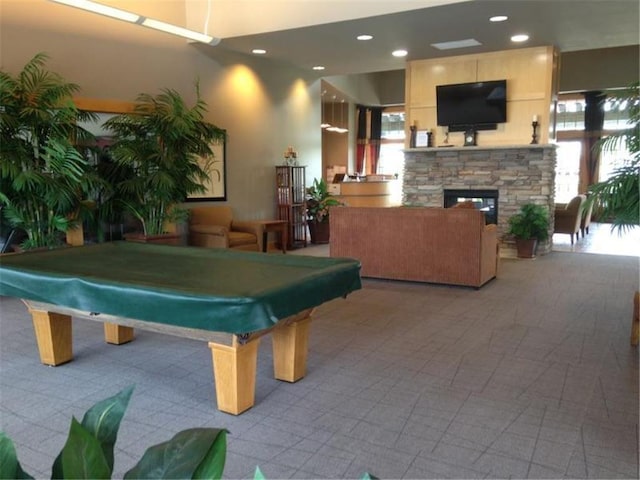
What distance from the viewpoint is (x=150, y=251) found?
13.1 ft

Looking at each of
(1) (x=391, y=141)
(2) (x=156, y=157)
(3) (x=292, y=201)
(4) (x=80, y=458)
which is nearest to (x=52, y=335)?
(2) (x=156, y=157)

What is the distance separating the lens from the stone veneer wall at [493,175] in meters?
8.16

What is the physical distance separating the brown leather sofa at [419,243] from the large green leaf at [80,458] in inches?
217

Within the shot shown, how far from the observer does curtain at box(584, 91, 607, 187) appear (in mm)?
13031

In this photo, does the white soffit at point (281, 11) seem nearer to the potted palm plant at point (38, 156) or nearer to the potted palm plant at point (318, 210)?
the potted palm plant at point (38, 156)

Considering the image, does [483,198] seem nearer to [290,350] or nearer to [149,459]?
[290,350]

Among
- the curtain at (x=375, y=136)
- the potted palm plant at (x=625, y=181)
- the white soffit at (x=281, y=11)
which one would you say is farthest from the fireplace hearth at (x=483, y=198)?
the curtain at (x=375, y=136)

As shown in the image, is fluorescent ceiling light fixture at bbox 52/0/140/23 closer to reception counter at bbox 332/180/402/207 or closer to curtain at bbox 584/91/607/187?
reception counter at bbox 332/180/402/207

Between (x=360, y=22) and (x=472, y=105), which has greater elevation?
(x=360, y=22)

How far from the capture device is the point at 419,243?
19.9ft

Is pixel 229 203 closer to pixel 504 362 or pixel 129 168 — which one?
pixel 129 168

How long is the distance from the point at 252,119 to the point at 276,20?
2.15m

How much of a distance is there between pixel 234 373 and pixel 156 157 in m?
4.10

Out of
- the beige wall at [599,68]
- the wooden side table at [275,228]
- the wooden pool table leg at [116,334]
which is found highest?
the beige wall at [599,68]
